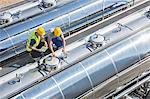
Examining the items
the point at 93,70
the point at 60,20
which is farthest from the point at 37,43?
the point at 60,20

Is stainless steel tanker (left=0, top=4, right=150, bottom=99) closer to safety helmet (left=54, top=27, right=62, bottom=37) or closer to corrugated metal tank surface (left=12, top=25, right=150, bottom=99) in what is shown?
corrugated metal tank surface (left=12, top=25, right=150, bottom=99)

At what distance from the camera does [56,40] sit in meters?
8.74

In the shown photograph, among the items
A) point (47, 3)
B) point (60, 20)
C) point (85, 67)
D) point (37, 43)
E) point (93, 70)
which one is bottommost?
point (93, 70)

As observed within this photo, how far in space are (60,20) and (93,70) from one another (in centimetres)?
305

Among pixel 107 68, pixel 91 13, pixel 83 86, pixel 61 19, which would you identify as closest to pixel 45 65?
pixel 83 86

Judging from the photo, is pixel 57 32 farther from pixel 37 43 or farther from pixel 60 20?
pixel 60 20

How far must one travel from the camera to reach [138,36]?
A: 30.3 ft

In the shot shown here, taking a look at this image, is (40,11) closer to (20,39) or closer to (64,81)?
(20,39)

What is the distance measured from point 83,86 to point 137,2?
16.4 feet

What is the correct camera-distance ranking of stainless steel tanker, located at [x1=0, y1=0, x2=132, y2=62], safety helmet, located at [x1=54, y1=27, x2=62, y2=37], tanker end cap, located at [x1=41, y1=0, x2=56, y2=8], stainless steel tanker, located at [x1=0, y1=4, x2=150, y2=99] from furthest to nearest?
1. tanker end cap, located at [x1=41, y1=0, x2=56, y2=8]
2. stainless steel tanker, located at [x1=0, y1=0, x2=132, y2=62]
3. safety helmet, located at [x1=54, y1=27, x2=62, y2=37]
4. stainless steel tanker, located at [x1=0, y1=4, x2=150, y2=99]

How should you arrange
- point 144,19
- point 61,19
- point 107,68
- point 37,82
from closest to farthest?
point 37,82 < point 107,68 < point 144,19 < point 61,19

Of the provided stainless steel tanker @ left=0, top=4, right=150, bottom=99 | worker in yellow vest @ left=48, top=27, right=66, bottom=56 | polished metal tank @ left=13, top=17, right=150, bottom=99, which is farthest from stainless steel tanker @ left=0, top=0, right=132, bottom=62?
polished metal tank @ left=13, top=17, right=150, bottom=99

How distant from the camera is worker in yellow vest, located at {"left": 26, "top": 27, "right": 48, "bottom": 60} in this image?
8.46 metres

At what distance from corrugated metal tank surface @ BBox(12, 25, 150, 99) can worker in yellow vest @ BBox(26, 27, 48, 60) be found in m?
0.99
